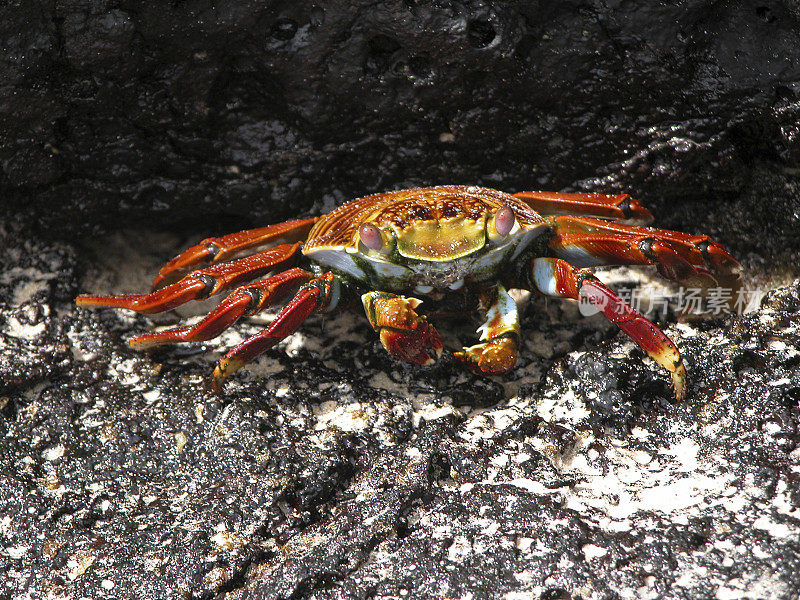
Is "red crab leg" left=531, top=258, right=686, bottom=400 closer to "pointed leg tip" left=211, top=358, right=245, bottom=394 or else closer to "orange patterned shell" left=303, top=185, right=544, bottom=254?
"orange patterned shell" left=303, top=185, right=544, bottom=254

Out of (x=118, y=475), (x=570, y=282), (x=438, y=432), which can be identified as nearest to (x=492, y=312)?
(x=570, y=282)

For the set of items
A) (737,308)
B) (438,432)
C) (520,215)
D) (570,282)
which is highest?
(520,215)

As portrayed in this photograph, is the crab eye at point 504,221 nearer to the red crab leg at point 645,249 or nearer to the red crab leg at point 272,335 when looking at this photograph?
the red crab leg at point 645,249

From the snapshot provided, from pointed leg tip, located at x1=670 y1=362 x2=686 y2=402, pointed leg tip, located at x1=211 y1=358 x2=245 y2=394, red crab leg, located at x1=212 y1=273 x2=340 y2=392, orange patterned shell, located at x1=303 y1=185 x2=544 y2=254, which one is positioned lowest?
pointed leg tip, located at x1=670 y1=362 x2=686 y2=402

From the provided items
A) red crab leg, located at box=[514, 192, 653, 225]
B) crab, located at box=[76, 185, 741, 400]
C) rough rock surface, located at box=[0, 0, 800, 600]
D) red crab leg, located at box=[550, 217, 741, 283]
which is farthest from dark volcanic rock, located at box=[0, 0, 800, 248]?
red crab leg, located at box=[550, 217, 741, 283]

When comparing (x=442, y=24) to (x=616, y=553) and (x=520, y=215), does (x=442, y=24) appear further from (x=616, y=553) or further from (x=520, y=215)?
(x=616, y=553)

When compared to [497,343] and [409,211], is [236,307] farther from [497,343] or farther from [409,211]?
[497,343]

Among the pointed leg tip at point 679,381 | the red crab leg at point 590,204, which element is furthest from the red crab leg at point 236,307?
the pointed leg tip at point 679,381
